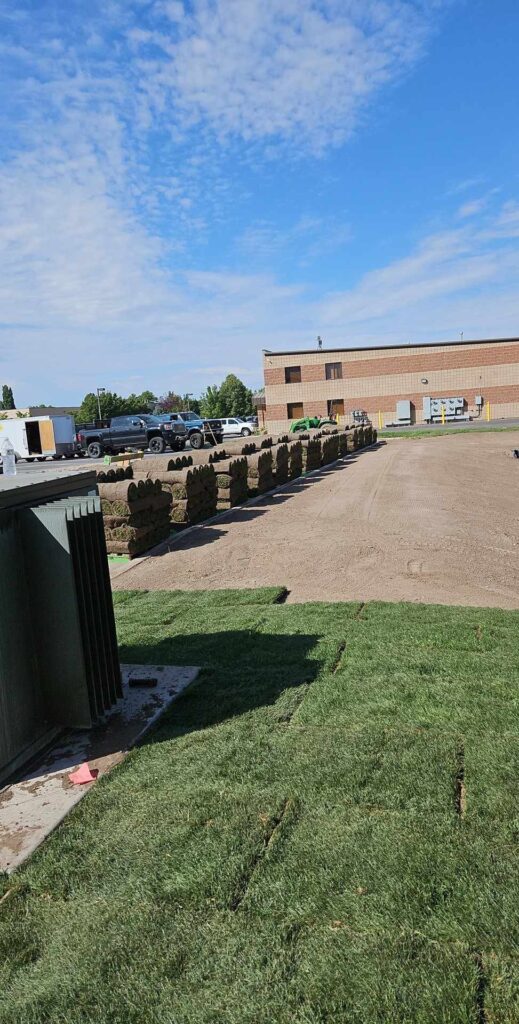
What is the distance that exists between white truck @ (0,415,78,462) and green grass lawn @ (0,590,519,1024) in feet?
112

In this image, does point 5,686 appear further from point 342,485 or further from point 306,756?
point 342,485

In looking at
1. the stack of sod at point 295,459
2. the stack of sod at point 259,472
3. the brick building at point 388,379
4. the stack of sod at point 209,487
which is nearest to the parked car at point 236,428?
the brick building at point 388,379

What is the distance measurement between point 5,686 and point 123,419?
34.8 meters

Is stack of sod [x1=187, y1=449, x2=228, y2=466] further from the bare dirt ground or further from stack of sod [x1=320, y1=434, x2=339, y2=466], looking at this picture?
stack of sod [x1=320, y1=434, x2=339, y2=466]

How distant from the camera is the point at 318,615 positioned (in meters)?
6.77

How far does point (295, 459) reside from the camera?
21328 mm

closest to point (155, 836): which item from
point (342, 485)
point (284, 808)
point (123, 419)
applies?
point (284, 808)

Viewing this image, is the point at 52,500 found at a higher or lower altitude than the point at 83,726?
higher

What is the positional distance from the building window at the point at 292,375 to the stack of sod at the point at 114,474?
4926 cm

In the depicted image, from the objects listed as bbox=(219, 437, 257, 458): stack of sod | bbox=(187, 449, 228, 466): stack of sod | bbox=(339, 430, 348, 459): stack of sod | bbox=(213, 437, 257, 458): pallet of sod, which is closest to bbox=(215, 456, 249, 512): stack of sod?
bbox=(187, 449, 228, 466): stack of sod

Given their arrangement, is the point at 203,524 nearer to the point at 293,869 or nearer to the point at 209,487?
the point at 209,487

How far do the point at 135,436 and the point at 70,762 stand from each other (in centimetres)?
3395

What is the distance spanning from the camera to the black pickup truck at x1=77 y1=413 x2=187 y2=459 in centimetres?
3669

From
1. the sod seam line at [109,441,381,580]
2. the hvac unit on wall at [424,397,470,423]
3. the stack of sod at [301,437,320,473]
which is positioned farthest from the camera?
the hvac unit on wall at [424,397,470,423]
